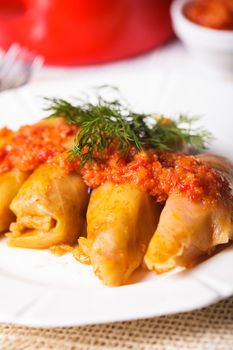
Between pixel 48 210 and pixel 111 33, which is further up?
pixel 111 33

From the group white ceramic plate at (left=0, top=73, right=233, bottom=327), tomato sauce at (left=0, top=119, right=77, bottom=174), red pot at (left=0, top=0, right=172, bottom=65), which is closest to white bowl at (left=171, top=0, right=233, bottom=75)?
red pot at (left=0, top=0, right=172, bottom=65)

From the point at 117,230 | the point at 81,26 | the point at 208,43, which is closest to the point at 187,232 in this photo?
the point at 117,230

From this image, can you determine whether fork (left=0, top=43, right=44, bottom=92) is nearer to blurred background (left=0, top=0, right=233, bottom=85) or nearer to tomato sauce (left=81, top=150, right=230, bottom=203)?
blurred background (left=0, top=0, right=233, bottom=85)

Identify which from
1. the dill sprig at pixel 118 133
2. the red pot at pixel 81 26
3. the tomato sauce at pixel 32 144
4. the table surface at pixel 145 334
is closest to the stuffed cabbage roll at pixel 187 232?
the table surface at pixel 145 334

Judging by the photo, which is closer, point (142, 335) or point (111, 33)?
point (142, 335)

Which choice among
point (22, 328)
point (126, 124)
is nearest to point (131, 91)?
point (126, 124)

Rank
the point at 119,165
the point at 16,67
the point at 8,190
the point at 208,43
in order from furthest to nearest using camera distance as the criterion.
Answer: the point at 16,67 → the point at 208,43 → the point at 8,190 → the point at 119,165

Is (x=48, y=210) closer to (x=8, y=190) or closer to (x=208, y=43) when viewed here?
(x=8, y=190)
